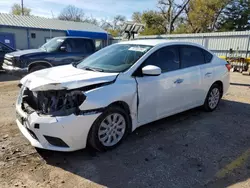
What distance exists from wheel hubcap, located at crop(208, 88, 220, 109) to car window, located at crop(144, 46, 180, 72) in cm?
155

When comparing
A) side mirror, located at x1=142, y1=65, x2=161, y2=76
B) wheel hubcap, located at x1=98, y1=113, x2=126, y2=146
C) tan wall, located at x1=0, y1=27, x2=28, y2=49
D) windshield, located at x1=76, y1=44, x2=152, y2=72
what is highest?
tan wall, located at x1=0, y1=27, x2=28, y2=49

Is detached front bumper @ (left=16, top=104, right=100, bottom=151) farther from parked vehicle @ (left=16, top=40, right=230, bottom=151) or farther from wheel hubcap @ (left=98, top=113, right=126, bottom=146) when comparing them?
wheel hubcap @ (left=98, top=113, right=126, bottom=146)

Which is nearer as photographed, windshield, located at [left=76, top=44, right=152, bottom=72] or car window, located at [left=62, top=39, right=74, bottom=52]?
windshield, located at [left=76, top=44, right=152, bottom=72]

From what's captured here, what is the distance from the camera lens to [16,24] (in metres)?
24.1

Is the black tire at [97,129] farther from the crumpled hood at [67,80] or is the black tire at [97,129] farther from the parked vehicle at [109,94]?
the crumpled hood at [67,80]

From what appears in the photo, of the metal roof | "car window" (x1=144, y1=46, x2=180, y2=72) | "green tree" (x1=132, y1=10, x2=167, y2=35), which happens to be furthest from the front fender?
"green tree" (x1=132, y1=10, x2=167, y2=35)

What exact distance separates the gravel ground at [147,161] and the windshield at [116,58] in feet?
4.21

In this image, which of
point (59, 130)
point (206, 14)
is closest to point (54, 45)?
point (59, 130)

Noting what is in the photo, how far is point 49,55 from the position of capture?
8.25m

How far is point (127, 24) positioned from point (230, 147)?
9787mm

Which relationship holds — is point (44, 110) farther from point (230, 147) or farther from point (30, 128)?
point (230, 147)

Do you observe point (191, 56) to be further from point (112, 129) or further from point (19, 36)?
point (19, 36)

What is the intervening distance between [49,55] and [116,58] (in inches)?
194

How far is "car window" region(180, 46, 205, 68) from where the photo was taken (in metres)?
4.60
